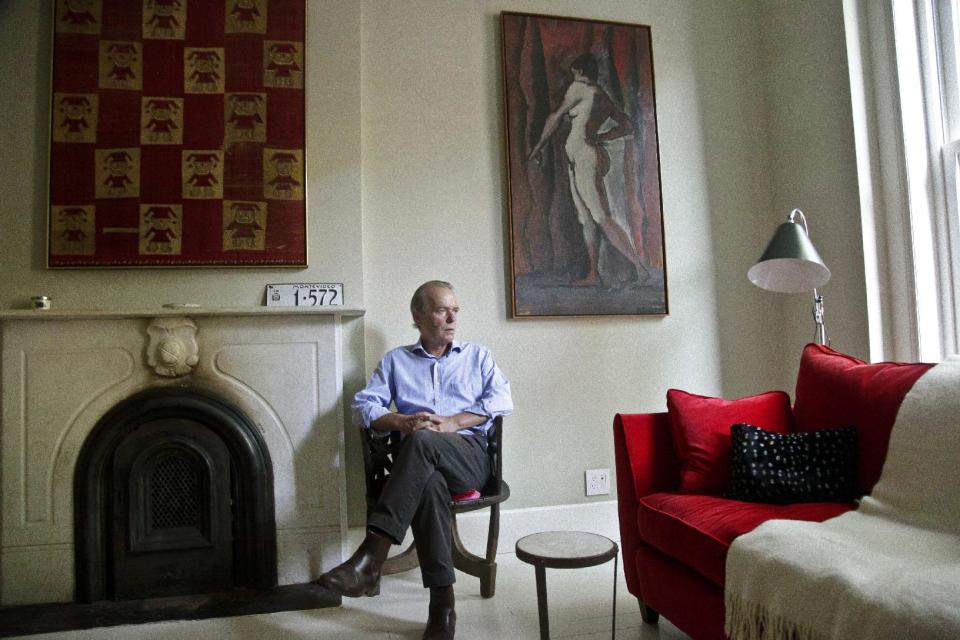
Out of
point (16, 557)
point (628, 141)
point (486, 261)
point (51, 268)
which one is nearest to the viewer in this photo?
point (16, 557)

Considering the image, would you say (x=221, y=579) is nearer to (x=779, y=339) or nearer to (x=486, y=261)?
(x=486, y=261)

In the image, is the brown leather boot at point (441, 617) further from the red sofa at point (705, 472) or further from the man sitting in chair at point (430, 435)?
the red sofa at point (705, 472)

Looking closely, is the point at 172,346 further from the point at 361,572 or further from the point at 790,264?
the point at 790,264

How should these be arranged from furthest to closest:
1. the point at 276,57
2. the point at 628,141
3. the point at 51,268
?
the point at 628,141
the point at 276,57
the point at 51,268

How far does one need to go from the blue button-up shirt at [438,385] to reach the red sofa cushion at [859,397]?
110 centimetres

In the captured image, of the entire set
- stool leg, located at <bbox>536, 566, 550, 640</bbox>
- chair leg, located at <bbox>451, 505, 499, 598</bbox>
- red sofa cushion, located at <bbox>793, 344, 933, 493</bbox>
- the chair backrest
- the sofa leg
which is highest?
red sofa cushion, located at <bbox>793, 344, 933, 493</bbox>

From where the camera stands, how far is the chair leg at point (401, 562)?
8.45 ft

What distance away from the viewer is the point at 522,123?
3020 millimetres

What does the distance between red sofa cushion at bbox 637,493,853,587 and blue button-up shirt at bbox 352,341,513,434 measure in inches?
30.9

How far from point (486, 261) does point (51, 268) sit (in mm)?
1865

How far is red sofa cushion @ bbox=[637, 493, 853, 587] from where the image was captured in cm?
160

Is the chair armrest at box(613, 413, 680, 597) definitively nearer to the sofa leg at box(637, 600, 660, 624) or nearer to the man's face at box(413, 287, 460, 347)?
the sofa leg at box(637, 600, 660, 624)

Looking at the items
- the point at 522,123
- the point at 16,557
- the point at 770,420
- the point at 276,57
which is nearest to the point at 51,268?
the point at 16,557

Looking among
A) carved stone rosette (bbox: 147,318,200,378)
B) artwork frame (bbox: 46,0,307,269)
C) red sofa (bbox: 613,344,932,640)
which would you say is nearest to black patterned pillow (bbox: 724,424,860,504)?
red sofa (bbox: 613,344,932,640)
